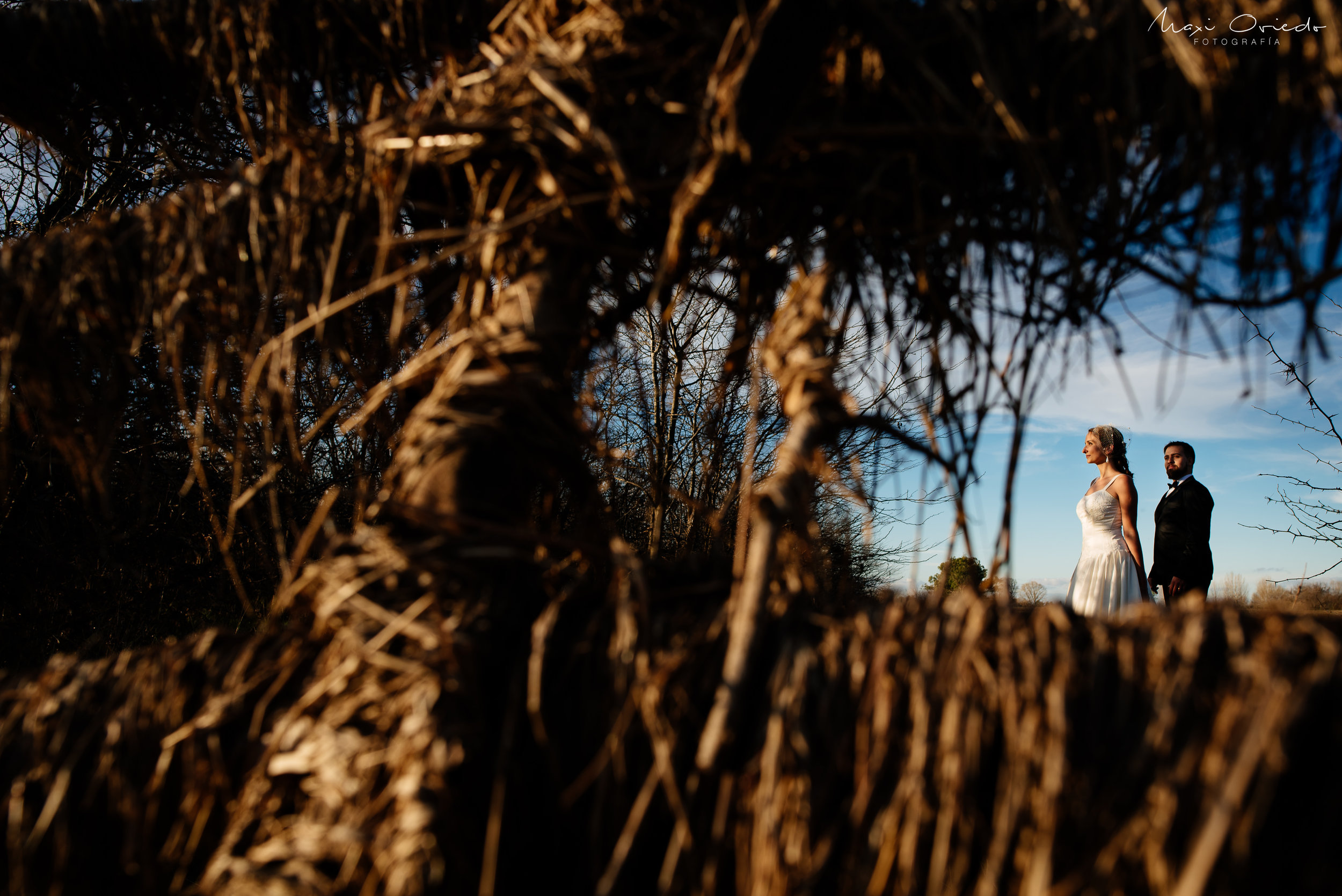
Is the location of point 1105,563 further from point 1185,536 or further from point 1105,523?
point 1185,536

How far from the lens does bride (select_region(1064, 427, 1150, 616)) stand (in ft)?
14.7

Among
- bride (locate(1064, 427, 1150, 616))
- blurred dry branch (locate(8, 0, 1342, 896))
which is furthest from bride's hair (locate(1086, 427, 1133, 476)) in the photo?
blurred dry branch (locate(8, 0, 1342, 896))

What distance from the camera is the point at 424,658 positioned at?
1019 mm

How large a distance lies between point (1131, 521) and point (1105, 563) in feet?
1.16

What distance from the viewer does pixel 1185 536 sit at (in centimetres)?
426

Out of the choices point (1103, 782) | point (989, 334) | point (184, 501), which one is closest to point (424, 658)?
point (1103, 782)

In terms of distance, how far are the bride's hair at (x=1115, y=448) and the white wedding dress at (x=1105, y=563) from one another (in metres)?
0.10

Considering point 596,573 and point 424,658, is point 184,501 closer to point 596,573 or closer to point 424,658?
point 596,573

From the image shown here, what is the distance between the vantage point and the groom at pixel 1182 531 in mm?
4168
